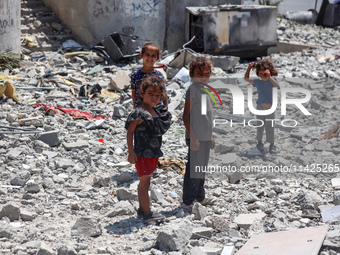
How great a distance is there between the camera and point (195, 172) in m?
4.21

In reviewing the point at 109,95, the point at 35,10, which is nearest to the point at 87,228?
the point at 109,95

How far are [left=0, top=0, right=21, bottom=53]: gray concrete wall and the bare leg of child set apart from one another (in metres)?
7.53

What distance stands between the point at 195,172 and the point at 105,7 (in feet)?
30.1

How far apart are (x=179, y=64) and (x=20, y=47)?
3635mm

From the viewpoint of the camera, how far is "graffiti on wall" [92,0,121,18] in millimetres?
12414

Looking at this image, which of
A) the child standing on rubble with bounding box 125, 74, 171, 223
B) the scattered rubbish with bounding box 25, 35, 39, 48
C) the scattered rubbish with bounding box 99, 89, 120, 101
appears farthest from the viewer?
the scattered rubbish with bounding box 25, 35, 39, 48

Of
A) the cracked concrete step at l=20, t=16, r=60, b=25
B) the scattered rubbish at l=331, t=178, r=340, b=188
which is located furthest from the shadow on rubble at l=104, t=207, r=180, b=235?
the cracked concrete step at l=20, t=16, r=60, b=25

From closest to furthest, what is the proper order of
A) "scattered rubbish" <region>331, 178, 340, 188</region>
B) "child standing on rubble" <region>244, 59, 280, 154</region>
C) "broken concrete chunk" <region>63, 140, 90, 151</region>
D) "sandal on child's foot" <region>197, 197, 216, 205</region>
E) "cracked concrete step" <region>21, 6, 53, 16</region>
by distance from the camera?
1. "sandal on child's foot" <region>197, 197, 216, 205</region>
2. "scattered rubbish" <region>331, 178, 340, 188</region>
3. "child standing on rubble" <region>244, 59, 280, 154</region>
4. "broken concrete chunk" <region>63, 140, 90, 151</region>
5. "cracked concrete step" <region>21, 6, 53, 16</region>

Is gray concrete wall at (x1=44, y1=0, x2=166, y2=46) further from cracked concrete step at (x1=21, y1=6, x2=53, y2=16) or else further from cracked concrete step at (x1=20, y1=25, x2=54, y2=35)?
cracked concrete step at (x1=20, y1=25, x2=54, y2=35)

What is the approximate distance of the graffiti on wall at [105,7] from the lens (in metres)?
12.4

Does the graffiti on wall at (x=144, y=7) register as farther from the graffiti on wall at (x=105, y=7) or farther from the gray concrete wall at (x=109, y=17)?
the graffiti on wall at (x=105, y=7)

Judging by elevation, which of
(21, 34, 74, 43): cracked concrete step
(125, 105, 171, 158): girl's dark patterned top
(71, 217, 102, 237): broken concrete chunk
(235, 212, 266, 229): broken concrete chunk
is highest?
(125, 105, 171, 158): girl's dark patterned top

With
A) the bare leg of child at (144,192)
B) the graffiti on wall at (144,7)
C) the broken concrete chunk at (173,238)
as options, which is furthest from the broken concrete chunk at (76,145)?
the graffiti on wall at (144,7)

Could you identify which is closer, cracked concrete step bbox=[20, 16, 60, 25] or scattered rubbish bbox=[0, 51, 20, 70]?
scattered rubbish bbox=[0, 51, 20, 70]
